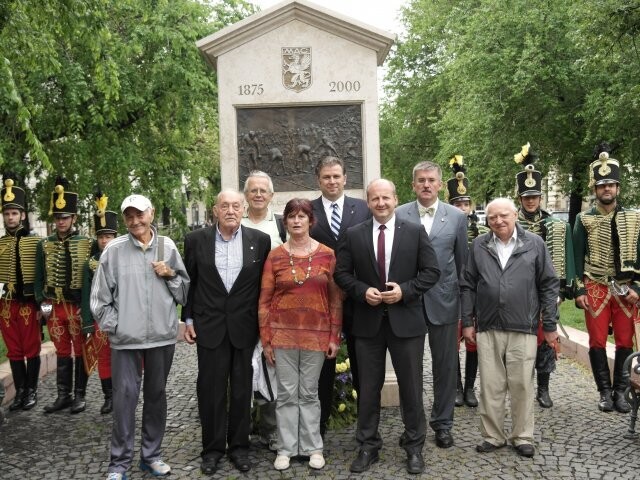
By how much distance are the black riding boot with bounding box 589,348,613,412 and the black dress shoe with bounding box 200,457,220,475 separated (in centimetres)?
360

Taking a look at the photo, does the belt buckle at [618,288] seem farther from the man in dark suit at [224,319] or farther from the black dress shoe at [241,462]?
the black dress shoe at [241,462]

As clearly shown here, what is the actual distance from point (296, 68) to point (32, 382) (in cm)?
417

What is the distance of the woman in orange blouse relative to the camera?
15.5 ft

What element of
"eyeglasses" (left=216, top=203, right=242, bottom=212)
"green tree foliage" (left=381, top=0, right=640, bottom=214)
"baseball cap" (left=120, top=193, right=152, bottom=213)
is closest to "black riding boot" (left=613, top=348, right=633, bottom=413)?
"eyeglasses" (left=216, top=203, right=242, bottom=212)

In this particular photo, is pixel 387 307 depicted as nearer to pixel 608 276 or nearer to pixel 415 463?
pixel 415 463

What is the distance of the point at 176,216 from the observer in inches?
632

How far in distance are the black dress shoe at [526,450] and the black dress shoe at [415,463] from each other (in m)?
0.81

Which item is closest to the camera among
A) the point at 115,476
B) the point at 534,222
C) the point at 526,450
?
the point at 115,476

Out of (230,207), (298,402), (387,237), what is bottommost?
(298,402)

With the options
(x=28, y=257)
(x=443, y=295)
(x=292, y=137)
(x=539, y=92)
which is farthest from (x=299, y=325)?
(x=539, y=92)

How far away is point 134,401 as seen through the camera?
4762mm

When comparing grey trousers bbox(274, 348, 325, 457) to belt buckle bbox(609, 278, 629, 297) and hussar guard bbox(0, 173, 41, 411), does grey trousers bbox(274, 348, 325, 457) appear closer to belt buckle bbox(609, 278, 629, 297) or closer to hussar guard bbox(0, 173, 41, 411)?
belt buckle bbox(609, 278, 629, 297)

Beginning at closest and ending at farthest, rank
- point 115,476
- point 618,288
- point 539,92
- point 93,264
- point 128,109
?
1. point 115,476
2. point 618,288
3. point 93,264
4. point 128,109
5. point 539,92

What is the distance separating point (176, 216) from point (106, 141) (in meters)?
3.14
